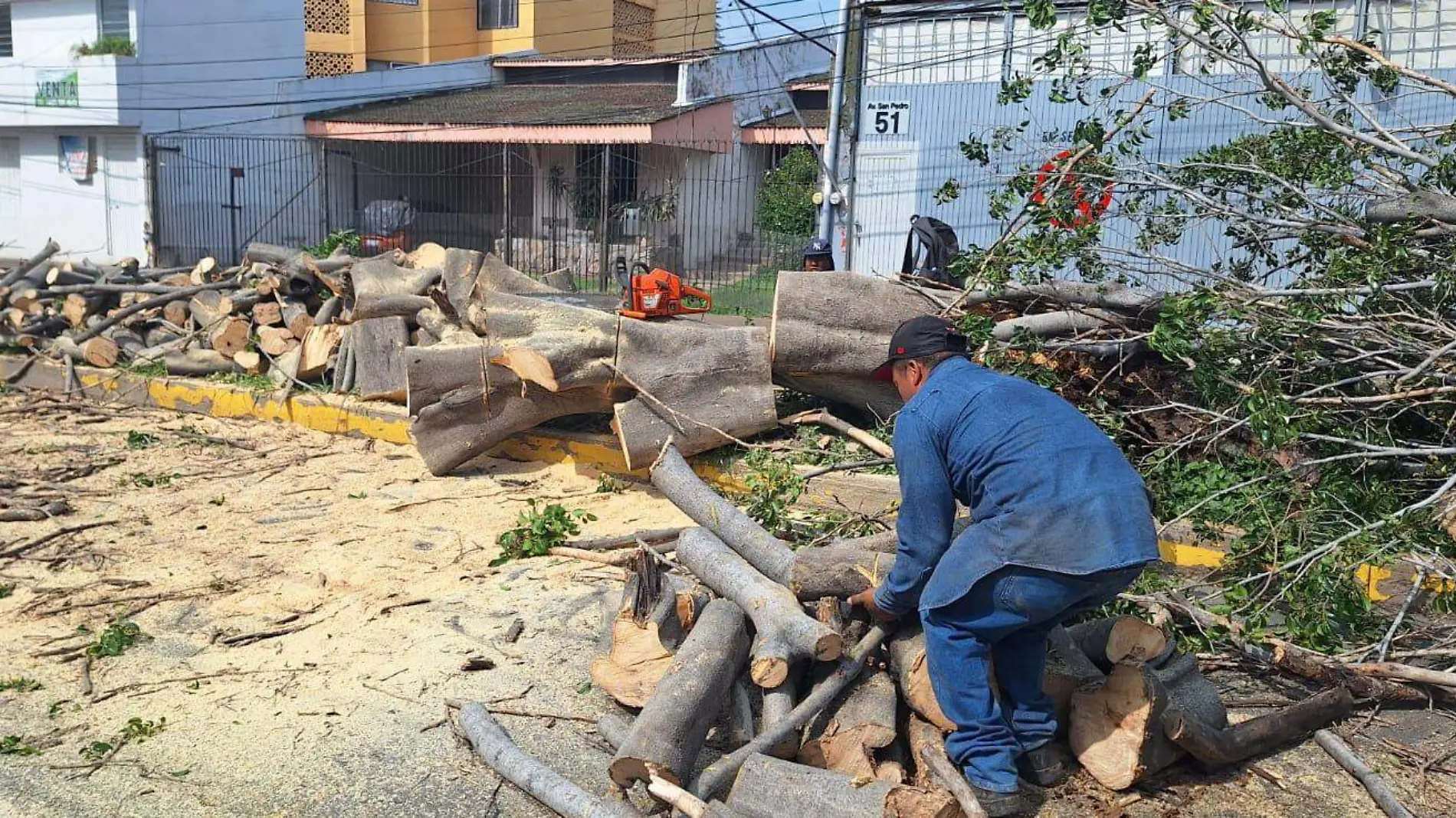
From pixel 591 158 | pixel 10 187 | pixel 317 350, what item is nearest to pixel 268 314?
pixel 317 350

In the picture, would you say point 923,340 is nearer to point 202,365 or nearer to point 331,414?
point 331,414

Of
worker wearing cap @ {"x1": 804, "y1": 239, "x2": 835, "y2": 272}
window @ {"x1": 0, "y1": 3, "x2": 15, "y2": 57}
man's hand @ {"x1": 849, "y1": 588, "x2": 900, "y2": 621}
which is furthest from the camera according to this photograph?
window @ {"x1": 0, "y1": 3, "x2": 15, "y2": 57}

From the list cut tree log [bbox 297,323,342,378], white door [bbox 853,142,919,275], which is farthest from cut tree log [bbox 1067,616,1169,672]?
white door [bbox 853,142,919,275]

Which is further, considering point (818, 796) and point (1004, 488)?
point (1004, 488)

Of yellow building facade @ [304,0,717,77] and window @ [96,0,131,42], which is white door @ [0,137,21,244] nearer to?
window @ [96,0,131,42]

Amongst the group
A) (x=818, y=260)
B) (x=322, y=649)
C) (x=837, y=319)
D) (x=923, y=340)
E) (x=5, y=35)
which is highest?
(x=5, y=35)

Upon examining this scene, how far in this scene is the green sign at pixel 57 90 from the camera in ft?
79.5

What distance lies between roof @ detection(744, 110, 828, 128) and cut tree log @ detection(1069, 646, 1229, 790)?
59.8 feet

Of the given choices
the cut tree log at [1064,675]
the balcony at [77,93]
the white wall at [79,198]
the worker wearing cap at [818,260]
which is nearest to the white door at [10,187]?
the white wall at [79,198]

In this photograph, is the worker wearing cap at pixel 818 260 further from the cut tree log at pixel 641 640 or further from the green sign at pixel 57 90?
the green sign at pixel 57 90

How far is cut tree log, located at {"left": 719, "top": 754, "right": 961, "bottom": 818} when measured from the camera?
11.4 ft

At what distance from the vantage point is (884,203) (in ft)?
48.4

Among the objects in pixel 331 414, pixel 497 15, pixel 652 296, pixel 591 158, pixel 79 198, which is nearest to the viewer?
pixel 652 296

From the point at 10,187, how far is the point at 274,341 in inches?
808
